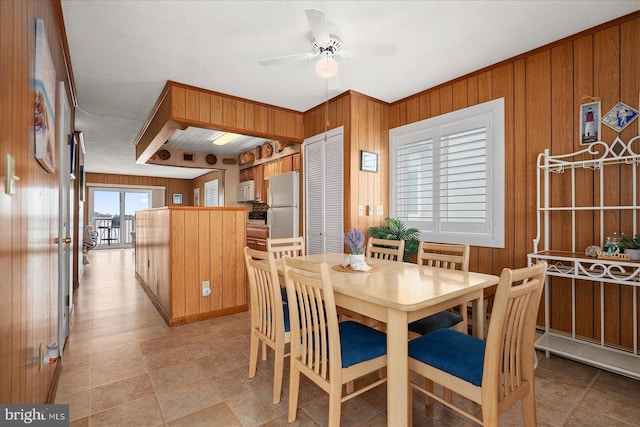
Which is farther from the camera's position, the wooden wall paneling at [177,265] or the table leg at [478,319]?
the wooden wall paneling at [177,265]

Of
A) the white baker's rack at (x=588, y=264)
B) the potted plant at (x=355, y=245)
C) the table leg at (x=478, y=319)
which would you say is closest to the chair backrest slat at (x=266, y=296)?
the potted plant at (x=355, y=245)

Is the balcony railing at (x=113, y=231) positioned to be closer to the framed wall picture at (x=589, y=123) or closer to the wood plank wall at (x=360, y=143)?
the wood plank wall at (x=360, y=143)

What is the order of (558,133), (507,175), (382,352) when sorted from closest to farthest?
1. (382,352)
2. (558,133)
3. (507,175)

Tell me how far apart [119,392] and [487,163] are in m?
3.53

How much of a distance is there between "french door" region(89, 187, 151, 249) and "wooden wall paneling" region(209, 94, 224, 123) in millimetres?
7980

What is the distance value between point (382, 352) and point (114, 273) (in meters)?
5.89

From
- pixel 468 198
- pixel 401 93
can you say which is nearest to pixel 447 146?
→ pixel 468 198

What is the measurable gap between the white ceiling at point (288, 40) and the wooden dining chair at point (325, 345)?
1.87 meters

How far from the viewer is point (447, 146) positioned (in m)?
3.43

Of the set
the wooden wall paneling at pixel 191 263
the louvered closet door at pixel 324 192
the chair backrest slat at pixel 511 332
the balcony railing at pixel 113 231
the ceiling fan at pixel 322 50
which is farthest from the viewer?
the balcony railing at pixel 113 231

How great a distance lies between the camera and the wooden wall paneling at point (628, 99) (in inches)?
90.0

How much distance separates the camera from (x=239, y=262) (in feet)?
11.8

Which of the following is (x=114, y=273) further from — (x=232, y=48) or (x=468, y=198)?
(x=468, y=198)

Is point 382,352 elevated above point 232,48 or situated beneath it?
situated beneath
